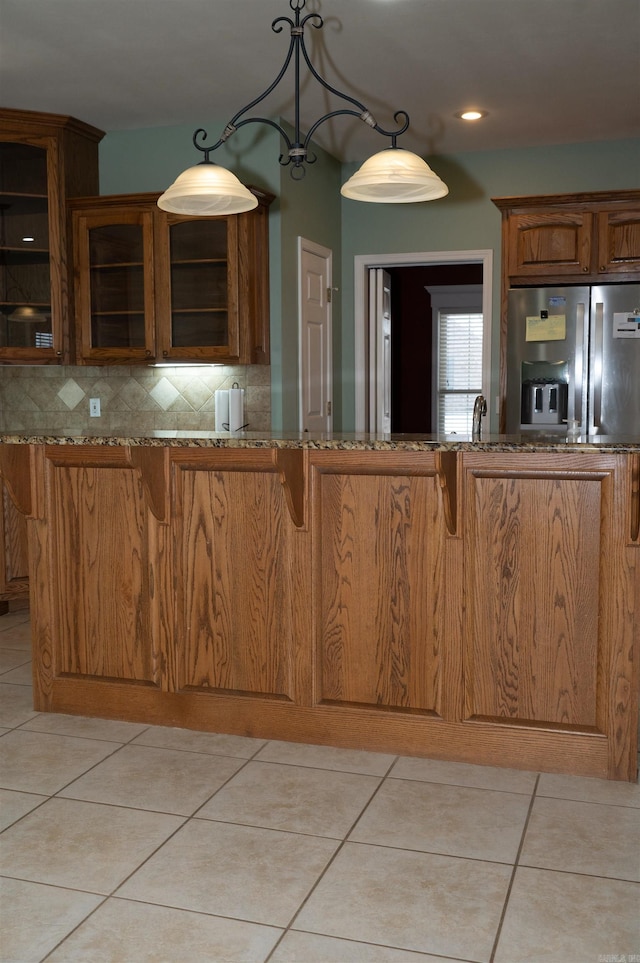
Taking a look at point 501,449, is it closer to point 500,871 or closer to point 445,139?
point 500,871

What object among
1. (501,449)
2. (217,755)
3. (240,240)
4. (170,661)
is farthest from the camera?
(240,240)

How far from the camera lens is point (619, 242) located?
503 cm

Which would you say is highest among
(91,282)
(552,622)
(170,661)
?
(91,282)

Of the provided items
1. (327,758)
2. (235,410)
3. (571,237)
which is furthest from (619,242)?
(327,758)

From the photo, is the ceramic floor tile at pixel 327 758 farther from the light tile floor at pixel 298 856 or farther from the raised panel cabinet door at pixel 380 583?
the raised panel cabinet door at pixel 380 583

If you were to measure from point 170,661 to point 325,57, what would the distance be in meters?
2.76

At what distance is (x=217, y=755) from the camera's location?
291 cm

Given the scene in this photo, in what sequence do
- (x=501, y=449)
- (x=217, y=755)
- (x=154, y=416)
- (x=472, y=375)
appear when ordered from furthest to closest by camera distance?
(x=472, y=375)
(x=154, y=416)
(x=217, y=755)
(x=501, y=449)

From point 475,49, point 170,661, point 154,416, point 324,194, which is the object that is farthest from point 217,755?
point 324,194

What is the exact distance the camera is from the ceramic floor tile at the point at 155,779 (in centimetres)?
258

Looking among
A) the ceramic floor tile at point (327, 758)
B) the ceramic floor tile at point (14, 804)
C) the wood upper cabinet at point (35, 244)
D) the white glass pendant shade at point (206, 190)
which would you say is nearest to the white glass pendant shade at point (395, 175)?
the white glass pendant shade at point (206, 190)

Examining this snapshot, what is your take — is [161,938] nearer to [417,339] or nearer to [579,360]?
[579,360]

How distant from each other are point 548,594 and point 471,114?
3182mm

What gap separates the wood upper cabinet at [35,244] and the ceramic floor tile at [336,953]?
3800 mm
